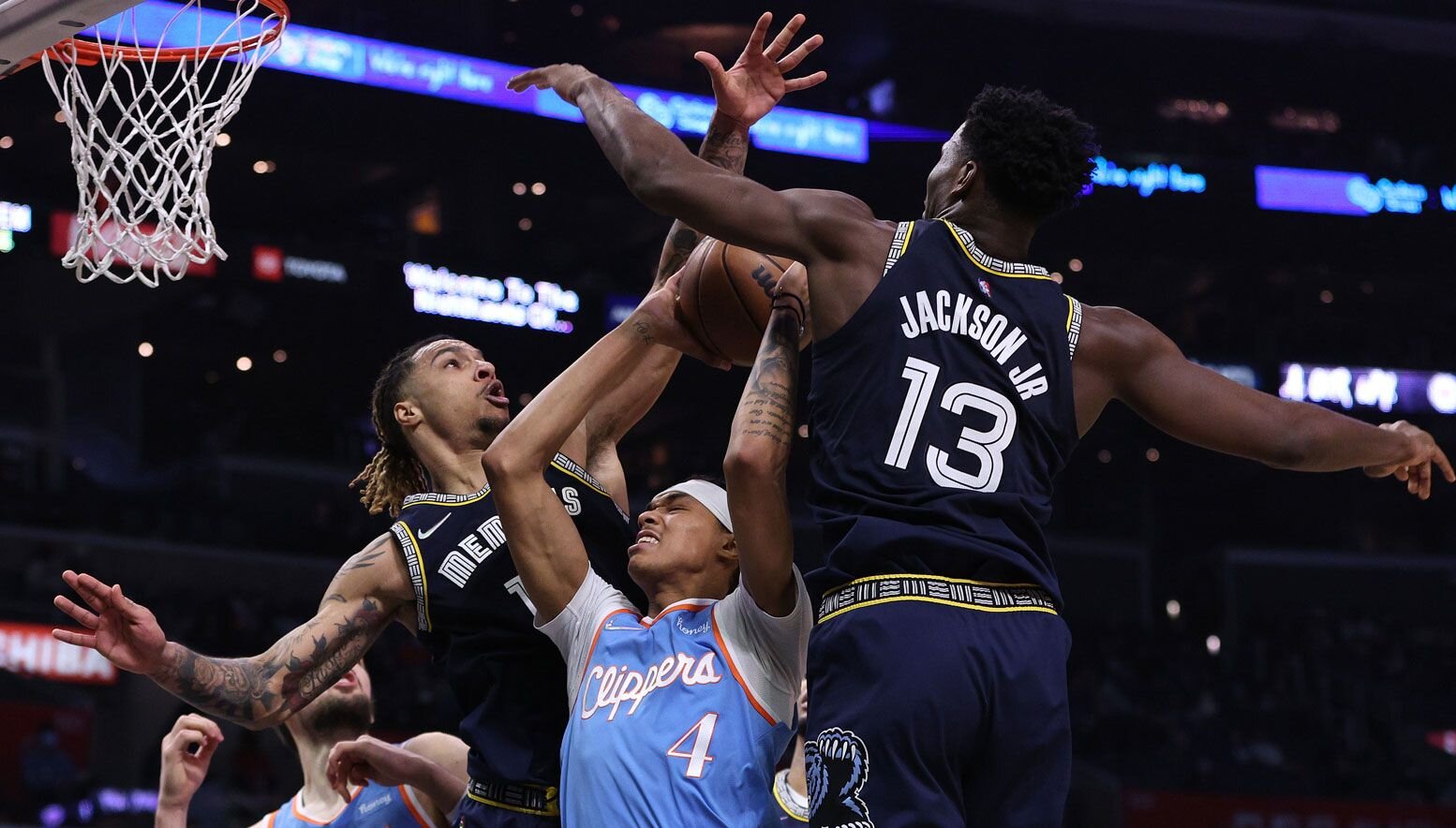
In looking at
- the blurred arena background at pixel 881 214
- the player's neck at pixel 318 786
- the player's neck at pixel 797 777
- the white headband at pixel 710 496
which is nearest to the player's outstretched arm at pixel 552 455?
the white headband at pixel 710 496

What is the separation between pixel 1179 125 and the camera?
18141 millimetres

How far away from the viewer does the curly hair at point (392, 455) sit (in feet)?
13.3

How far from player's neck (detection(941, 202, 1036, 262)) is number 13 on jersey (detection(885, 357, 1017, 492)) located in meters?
0.30

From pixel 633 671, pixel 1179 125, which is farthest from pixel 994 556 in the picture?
pixel 1179 125

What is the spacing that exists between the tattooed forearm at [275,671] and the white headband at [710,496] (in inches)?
33.2

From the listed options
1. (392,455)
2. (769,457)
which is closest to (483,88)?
(392,455)

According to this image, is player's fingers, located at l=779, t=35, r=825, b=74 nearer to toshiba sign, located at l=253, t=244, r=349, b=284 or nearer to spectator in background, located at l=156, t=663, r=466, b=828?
spectator in background, located at l=156, t=663, r=466, b=828

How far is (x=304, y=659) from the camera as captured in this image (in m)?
3.54

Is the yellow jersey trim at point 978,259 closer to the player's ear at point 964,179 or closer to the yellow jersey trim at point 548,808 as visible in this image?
the player's ear at point 964,179

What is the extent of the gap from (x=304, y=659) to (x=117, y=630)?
0.46 metres

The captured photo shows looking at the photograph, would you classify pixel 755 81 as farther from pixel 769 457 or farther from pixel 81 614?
pixel 81 614

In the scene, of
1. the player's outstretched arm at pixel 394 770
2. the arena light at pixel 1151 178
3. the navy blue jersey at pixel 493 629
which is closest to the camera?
the navy blue jersey at pixel 493 629

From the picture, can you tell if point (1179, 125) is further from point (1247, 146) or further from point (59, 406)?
point (59, 406)

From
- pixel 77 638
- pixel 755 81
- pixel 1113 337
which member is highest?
pixel 755 81
